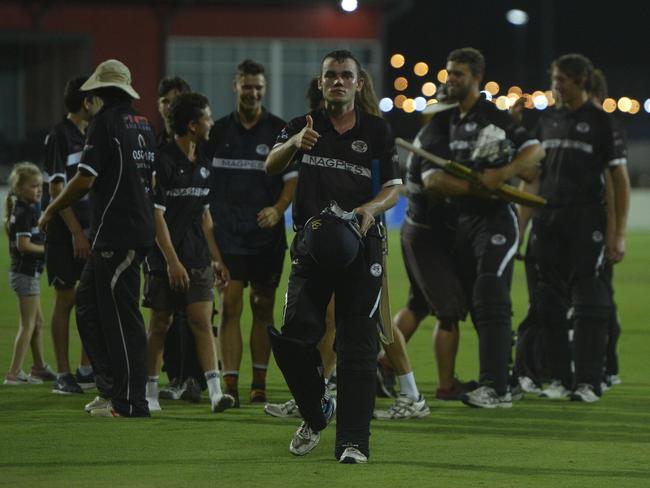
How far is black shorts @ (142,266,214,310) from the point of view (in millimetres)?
8953

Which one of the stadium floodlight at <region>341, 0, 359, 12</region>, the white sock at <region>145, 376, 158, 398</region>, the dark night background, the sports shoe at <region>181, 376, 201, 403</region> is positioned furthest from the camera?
the dark night background

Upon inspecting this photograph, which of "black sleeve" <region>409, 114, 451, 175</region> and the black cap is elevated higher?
"black sleeve" <region>409, 114, 451, 175</region>

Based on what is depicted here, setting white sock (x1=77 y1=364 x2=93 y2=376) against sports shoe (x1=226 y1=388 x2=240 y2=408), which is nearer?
sports shoe (x1=226 y1=388 x2=240 y2=408)

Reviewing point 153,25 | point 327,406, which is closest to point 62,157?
point 327,406

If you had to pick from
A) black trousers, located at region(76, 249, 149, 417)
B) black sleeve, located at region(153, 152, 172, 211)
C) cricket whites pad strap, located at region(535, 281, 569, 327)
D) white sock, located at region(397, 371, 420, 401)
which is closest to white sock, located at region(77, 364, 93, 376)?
black trousers, located at region(76, 249, 149, 417)

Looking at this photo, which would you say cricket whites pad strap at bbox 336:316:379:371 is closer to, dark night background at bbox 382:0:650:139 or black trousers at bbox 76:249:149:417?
black trousers at bbox 76:249:149:417

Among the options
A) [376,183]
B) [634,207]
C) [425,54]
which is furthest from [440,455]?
[425,54]

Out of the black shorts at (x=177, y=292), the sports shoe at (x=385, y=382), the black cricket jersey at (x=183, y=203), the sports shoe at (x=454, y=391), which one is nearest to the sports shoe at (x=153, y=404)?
the black shorts at (x=177, y=292)

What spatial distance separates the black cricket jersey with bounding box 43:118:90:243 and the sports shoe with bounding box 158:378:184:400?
4.13 ft

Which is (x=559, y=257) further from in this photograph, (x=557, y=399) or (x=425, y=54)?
(x=425, y=54)

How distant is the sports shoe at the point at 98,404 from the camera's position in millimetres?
8609

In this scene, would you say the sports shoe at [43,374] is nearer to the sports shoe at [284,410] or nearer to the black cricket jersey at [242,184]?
the black cricket jersey at [242,184]

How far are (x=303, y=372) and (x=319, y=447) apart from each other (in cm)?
60

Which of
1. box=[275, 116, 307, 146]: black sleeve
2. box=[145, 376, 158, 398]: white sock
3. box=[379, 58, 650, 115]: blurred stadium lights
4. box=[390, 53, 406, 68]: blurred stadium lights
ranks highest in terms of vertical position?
box=[390, 53, 406, 68]: blurred stadium lights
